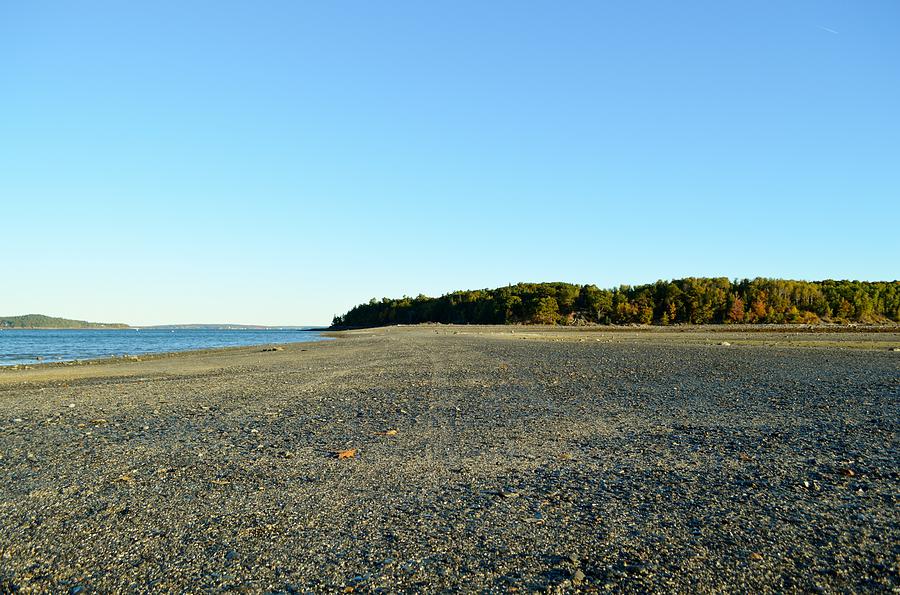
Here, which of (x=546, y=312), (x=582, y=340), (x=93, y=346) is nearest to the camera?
(x=582, y=340)

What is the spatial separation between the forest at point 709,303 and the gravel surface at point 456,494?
87.2 metres

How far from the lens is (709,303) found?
92.0 m

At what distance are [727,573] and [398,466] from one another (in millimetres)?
4034

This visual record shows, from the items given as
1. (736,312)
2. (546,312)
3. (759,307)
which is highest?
(546,312)

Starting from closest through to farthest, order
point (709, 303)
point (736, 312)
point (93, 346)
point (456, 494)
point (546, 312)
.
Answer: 1. point (456, 494)
2. point (93, 346)
3. point (736, 312)
4. point (709, 303)
5. point (546, 312)

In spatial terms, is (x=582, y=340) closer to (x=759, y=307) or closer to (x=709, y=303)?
(x=709, y=303)

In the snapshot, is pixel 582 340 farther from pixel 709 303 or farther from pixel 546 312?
pixel 546 312

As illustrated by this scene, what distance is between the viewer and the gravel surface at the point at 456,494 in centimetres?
401

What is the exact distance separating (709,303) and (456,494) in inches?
3814

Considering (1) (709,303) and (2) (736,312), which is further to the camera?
(1) (709,303)

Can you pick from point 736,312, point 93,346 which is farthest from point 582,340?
point 736,312

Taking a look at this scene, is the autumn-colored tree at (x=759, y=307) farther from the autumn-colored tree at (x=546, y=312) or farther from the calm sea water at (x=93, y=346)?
the calm sea water at (x=93, y=346)

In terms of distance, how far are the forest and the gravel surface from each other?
286 ft

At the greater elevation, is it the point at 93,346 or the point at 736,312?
the point at 736,312
